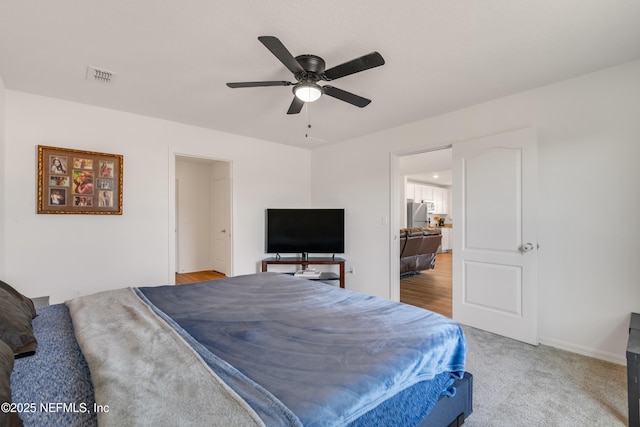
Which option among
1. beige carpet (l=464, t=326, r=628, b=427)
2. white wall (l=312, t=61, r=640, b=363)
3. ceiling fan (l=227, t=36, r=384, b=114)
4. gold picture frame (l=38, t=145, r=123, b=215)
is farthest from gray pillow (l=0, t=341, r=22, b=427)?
white wall (l=312, t=61, r=640, b=363)

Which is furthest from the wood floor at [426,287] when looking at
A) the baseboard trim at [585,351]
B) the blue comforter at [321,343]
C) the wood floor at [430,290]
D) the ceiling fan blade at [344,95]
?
the ceiling fan blade at [344,95]

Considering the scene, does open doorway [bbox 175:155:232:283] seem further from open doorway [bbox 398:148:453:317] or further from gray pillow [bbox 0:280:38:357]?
gray pillow [bbox 0:280:38:357]

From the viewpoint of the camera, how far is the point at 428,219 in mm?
9680

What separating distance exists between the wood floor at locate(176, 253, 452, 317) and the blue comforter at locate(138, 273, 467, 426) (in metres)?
2.31

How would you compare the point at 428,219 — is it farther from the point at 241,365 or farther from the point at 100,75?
the point at 241,365

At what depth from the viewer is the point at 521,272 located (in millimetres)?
2840

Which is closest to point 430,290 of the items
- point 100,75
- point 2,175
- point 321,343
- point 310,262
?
point 310,262

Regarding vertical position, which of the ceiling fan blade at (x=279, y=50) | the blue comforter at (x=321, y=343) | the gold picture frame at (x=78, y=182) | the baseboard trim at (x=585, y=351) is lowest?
the baseboard trim at (x=585, y=351)

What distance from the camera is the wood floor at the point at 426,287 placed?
398 centimetres

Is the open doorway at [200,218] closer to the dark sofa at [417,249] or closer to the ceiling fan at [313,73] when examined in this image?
the dark sofa at [417,249]

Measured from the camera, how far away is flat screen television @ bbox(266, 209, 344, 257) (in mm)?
4594

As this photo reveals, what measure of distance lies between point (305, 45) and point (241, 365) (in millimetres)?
2030

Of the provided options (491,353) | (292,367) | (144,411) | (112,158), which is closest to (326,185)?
(112,158)

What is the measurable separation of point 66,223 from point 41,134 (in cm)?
93
